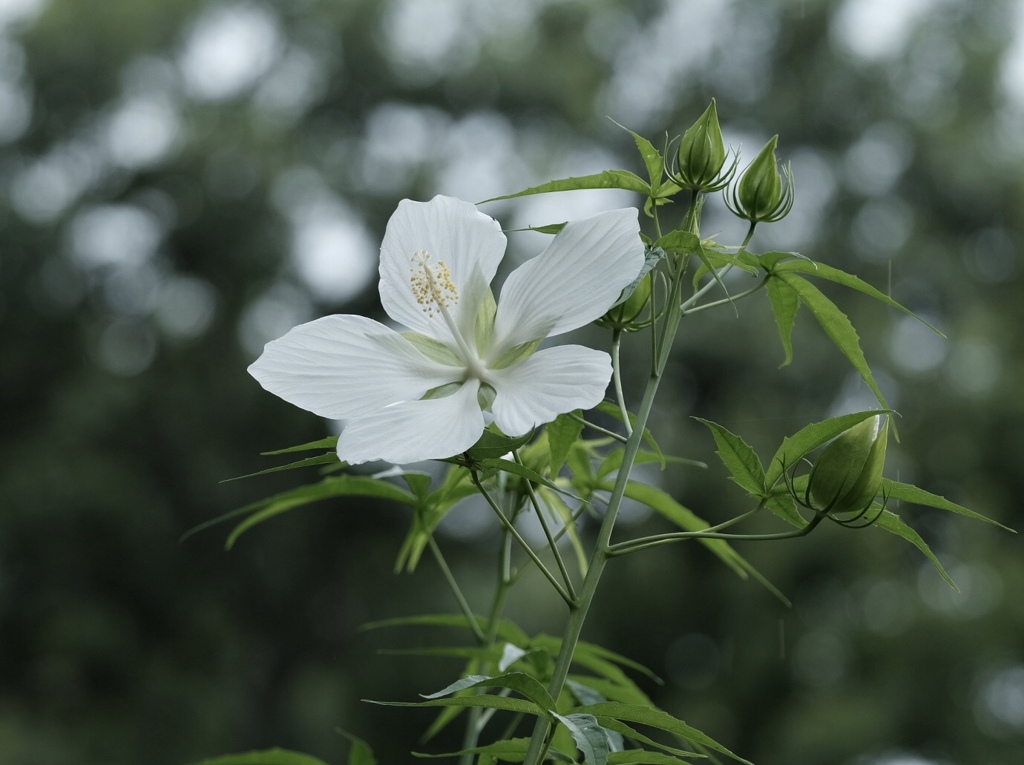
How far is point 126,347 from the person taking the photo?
4602 mm

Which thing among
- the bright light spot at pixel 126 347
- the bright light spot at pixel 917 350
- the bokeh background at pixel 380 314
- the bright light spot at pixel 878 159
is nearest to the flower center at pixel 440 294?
the bokeh background at pixel 380 314

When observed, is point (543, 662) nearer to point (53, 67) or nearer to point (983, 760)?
point (983, 760)

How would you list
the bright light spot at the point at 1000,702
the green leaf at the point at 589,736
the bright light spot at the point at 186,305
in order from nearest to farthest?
the green leaf at the point at 589,736
the bright light spot at the point at 1000,702
the bright light spot at the point at 186,305

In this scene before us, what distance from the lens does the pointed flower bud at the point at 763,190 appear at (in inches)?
18.1

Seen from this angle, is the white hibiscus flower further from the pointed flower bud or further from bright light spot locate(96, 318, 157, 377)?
bright light spot locate(96, 318, 157, 377)

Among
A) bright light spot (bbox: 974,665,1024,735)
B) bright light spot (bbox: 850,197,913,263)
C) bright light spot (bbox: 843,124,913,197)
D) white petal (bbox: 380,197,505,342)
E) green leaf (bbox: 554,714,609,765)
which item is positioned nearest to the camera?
green leaf (bbox: 554,714,609,765)

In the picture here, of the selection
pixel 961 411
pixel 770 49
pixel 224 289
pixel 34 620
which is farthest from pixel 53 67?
pixel 961 411

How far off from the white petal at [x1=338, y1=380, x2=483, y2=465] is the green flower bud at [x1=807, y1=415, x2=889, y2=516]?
0.12m

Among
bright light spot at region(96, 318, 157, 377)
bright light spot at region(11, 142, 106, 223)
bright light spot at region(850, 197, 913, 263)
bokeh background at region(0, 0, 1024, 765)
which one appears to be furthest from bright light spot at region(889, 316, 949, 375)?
bright light spot at region(11, 142, 106, 223)

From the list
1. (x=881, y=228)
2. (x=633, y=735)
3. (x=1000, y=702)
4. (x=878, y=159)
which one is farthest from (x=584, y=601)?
(x=878, y=159)

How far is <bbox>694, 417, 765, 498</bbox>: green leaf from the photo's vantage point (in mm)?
393

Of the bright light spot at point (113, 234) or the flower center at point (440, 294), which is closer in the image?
the flower center at point (440, 294)

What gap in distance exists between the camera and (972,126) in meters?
5.19

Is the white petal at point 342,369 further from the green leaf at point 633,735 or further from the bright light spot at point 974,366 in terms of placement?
the bright light spot at point 974,366
